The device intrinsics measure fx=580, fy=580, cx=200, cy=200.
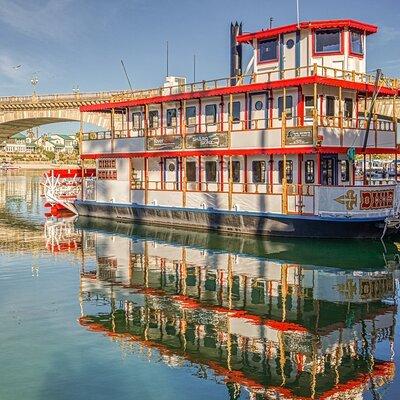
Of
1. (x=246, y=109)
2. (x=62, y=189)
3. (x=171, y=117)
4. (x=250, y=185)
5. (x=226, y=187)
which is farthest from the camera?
(x=62, y=189)

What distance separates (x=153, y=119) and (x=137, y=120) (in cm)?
147

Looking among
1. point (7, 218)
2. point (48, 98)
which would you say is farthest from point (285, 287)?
point (48, 98)

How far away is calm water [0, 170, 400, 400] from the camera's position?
31.7ft

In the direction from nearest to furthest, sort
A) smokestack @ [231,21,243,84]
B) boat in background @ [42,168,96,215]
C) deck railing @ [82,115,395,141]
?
1. deck railing @ [82,115,395,141]
2. smokestack @ [231,21,243,84]
3. boat in background @ [42,168,96,215]

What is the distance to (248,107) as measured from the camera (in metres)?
27.4

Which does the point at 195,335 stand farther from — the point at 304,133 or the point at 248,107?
the point at 248,107

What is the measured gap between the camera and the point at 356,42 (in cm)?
2742

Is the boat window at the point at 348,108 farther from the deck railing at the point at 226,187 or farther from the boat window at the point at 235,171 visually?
the boat window at the point at 235,171

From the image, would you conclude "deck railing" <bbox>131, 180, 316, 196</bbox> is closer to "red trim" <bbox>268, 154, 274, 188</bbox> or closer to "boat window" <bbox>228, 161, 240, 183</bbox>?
"red trim" <bbox>268, 154, 274, 188</bbox>

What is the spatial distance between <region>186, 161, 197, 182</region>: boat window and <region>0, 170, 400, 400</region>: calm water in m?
6.82

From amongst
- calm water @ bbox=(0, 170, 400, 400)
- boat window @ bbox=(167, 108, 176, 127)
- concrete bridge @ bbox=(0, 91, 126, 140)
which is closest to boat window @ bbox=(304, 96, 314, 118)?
calm water @ bbox=(0, 170, 400, 400)

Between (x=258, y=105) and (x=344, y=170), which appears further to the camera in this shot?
(x=258, y=105)

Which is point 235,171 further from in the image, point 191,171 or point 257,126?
point 191,171

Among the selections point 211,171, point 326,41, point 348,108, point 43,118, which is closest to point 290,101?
point 348,108
